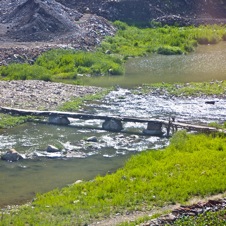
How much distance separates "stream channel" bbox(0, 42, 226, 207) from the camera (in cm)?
2208

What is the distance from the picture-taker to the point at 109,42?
5125 cm

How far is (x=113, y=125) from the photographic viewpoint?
28078 mm

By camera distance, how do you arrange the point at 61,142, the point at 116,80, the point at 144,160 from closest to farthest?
the point at 144,160, the point at 61,142, the point at 116,80

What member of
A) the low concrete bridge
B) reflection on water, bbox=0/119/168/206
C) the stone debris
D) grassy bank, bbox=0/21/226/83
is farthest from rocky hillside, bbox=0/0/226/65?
the stone debris

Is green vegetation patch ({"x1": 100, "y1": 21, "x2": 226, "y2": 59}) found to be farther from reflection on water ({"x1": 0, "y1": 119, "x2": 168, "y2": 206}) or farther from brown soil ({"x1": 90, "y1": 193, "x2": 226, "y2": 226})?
brown soil ({"x1": 90, "y1": 193, "x2": 226, "y2": 226})

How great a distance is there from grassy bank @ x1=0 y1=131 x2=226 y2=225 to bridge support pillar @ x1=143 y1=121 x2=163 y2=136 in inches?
148

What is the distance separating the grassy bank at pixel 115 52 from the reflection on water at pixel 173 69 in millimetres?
954

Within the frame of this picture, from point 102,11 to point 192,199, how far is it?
43.9 metres

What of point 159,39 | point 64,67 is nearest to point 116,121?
point 64,67

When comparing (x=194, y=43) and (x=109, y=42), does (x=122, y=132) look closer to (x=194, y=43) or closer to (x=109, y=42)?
(x=109, y=42)

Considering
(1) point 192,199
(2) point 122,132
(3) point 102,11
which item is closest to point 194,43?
(3) point 102,11

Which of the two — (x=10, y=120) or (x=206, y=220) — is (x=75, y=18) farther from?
(x=206, y=220)

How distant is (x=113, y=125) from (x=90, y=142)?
2100mm

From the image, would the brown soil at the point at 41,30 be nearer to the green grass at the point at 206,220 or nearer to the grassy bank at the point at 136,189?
the grassy bank at the point at 136,189
